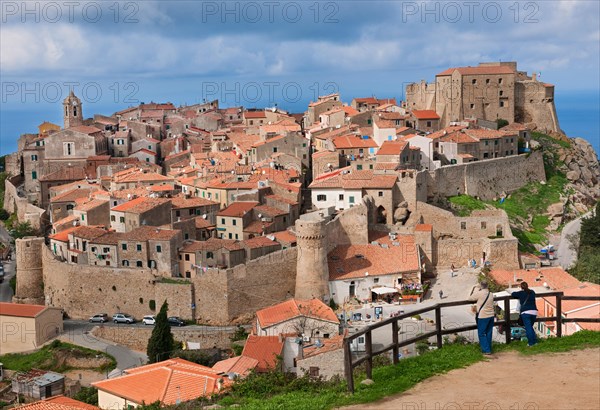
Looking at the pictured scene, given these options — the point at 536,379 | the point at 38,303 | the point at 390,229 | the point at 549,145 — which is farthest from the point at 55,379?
the point at 549,145

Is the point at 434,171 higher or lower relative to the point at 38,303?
higher

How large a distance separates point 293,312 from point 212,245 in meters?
7.11

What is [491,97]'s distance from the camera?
2313 inches

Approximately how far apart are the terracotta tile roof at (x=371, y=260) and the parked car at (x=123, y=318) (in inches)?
388

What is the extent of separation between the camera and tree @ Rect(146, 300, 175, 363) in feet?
107

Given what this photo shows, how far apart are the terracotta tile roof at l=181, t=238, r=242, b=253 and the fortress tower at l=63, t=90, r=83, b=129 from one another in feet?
119

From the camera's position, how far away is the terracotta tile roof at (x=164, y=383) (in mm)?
21781

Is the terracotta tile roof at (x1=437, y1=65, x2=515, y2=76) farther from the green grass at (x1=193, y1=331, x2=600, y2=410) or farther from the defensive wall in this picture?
the green grass at (x1=193, y1=331, x2=600, y2=410)

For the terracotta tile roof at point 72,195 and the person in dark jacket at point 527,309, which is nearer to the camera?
the person in dark jacket at point 527,309

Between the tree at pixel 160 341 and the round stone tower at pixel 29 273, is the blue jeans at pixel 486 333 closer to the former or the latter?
the tree at pixel 160 341

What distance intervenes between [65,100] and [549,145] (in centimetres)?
4195

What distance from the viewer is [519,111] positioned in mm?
60531

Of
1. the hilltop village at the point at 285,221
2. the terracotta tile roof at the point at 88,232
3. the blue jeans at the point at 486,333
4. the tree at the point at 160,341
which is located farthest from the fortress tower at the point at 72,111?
the blue jeans at the point at 486,333

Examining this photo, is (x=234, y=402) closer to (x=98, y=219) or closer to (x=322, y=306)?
(x=322, y=306)
